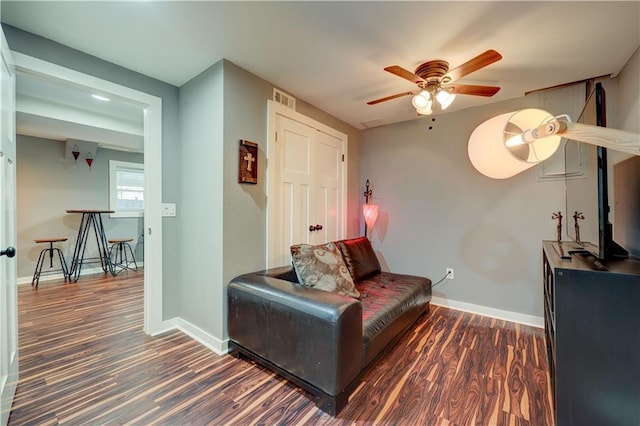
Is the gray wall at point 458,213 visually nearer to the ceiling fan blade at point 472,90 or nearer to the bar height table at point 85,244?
the ceiling fan blade at point 472,90

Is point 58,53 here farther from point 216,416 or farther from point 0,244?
point 216,416

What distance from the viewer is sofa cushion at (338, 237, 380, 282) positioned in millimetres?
2748

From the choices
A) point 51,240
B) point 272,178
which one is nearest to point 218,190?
point 272,178

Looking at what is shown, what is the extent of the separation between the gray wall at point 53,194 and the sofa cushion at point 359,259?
15.2 ft

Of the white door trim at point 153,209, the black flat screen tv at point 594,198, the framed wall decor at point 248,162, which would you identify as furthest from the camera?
the white door trim at point 153,209

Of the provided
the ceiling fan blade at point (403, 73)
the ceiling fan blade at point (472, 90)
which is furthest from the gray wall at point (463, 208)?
the ceiling fan blade at point (403, 73)

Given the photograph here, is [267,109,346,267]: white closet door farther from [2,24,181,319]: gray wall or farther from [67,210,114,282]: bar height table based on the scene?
[67,210,114,282]: bar height table

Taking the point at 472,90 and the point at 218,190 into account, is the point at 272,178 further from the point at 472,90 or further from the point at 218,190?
the point at 472,90

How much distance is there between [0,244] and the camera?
1336mm

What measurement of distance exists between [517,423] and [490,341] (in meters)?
0.98

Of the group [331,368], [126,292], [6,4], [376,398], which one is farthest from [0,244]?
[126,292]

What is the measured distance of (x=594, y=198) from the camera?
4.91 feet

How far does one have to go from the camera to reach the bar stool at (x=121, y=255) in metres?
4.65

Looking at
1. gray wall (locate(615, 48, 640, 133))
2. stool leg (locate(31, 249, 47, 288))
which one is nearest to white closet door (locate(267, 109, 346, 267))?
gray wall (locate(615, 48, 640, 133))
